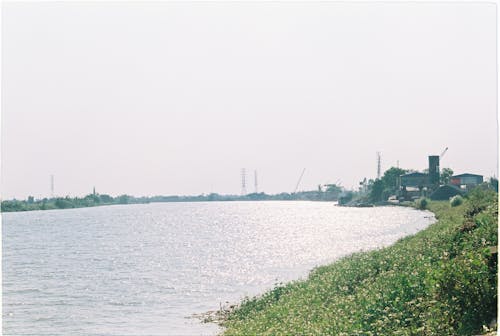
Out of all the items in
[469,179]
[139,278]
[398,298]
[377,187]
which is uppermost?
[469,179]

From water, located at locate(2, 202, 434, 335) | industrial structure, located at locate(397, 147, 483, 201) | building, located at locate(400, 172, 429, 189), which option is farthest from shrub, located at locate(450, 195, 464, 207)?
water, located at locate(2, 202, 434, 335)

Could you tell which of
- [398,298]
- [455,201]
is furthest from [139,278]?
[455,201]

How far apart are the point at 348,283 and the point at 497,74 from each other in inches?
254

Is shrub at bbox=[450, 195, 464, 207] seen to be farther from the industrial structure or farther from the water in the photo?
the water

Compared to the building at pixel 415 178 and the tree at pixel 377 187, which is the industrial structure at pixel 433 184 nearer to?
the building at pixel 415 178

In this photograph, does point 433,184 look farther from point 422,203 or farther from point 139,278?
point 422,203

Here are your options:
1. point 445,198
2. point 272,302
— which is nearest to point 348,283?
point 272,302

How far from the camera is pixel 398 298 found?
947 centimetres

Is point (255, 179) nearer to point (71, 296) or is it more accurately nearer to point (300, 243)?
point (71, 296)

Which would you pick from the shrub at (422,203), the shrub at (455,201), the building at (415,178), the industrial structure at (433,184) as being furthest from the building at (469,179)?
the shrub at (422,203)

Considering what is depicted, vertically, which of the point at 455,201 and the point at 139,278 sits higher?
the point at 455,201

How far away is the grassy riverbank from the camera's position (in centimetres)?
801

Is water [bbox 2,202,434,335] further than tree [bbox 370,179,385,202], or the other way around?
tree [bbox 370,179,385,202]

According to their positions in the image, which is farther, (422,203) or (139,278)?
(422,203)
